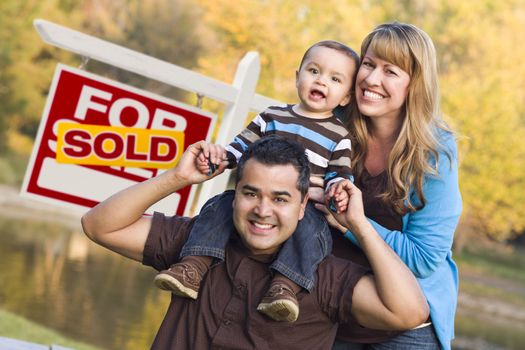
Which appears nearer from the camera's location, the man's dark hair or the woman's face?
the man's dark hair

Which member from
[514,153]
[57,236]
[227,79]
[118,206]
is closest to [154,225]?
[118,206]

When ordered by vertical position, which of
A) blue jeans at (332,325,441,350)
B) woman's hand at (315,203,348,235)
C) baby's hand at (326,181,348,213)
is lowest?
blue jeans at (332,325,441,350)

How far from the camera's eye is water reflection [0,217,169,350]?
9.93 metres

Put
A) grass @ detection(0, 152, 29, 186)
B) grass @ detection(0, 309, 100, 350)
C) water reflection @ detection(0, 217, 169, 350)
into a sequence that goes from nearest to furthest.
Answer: grass @ detection(0, 309, 100, 350) → water reflection @ detection(0, 217, 169, 350) → grass @ detection(0, 152, 29, 186)

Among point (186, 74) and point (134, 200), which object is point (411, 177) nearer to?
point (134, 200)

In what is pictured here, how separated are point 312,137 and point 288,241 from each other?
0.49 metres

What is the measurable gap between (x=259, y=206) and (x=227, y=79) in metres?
18.0

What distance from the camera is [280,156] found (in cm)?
274

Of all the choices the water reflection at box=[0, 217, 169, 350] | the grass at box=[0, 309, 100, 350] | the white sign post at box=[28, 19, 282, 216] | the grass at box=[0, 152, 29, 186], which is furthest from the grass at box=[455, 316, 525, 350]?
the grass at box=[0, 152, 29, 186]

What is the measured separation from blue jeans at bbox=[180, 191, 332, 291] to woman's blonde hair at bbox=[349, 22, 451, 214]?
0.88 ft

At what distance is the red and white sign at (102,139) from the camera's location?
4.73m

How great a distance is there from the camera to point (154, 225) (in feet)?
9.80

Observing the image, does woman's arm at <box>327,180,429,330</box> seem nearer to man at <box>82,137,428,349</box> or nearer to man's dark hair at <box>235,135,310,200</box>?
man at <box>82,137,428,349</box>

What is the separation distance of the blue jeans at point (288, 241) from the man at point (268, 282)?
43 millimetres
